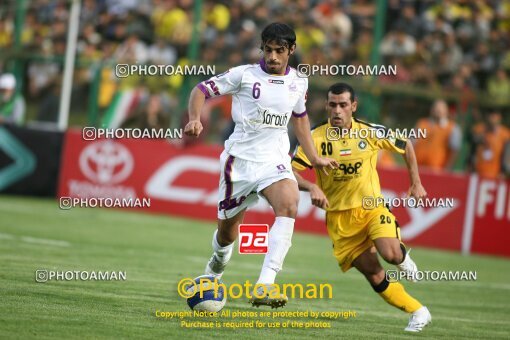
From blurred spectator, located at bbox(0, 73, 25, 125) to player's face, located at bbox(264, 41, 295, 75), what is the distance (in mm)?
12518

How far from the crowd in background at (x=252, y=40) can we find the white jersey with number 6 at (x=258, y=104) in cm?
1154

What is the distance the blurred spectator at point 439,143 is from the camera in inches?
804

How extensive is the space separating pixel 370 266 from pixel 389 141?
128cm

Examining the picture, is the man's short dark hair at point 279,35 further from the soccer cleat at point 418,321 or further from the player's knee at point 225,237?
the soccer cleat at point 418,321

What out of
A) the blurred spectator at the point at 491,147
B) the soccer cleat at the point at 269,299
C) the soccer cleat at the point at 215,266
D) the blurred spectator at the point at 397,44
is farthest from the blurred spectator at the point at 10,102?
the soccer cleat at the point at 269,299

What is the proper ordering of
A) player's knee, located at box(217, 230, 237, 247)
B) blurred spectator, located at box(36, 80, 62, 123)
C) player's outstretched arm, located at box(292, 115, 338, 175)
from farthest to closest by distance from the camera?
1. blurred spectator, located at box(36, 80, 62, 123)
2. player's knee, located at box(217, 230, 237, 247)
3. player's outstretched arm, located at box(292, 115, 338, 175)

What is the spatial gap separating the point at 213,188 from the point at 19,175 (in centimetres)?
405

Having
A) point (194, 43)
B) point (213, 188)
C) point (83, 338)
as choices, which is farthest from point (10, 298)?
point (194, 43)

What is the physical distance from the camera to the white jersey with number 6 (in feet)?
30.2

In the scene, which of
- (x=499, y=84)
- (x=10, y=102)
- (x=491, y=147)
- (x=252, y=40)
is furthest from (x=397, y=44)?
(x=10, y=102)

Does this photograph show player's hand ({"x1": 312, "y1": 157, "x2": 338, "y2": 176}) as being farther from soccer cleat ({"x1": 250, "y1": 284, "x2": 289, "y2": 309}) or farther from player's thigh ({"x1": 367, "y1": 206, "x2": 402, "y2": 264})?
soccer cleat ({"x1": 250, "y1": 284, "x2": 289, "y2": 309})

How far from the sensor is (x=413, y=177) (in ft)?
32.2

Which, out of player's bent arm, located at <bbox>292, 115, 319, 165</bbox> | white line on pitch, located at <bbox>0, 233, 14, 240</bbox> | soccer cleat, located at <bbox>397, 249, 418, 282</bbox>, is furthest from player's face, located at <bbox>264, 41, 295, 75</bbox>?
white line on pitch, located at <bbox>0, 233, 14, 240</bbox>

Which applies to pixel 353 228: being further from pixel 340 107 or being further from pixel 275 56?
pixel 275 56
